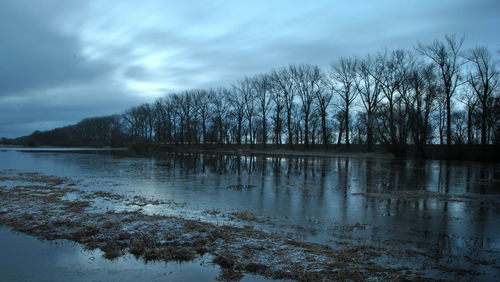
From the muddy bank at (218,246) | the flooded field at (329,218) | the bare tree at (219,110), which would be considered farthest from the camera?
the bare tree at (219,110)

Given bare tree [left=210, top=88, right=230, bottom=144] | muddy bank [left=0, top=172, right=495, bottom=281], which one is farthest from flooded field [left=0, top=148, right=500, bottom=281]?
bare tree [left=210, top=88, right=230, bottom=144]

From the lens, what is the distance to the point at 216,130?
96812 mm

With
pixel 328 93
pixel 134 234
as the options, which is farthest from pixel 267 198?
pixel 328 93

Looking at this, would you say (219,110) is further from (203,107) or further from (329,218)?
(329,218)

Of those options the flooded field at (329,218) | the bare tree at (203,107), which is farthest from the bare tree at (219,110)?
the flooded field at (329,218)

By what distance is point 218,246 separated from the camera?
6.88 m

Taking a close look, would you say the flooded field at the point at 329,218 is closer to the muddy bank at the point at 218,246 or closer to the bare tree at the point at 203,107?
the muddy bank at the point at 218,246

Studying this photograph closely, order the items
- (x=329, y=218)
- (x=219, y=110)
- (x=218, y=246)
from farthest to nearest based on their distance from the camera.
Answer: (x=219, y=110) → (x=329, y=218) → (x=218, y=246)

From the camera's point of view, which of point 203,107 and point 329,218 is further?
point 203,107

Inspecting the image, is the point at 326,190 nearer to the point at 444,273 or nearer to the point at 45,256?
the point at 444,273

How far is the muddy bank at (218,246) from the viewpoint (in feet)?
18.5

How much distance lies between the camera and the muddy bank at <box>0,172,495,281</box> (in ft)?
18.5

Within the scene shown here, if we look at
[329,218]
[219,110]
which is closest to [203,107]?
[219,110]

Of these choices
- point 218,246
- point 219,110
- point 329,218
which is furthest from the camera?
point 219,110
